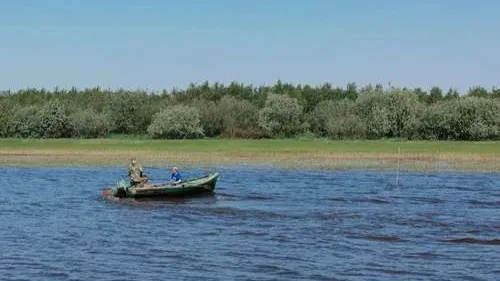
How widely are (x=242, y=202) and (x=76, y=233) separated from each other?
13919 millimetres

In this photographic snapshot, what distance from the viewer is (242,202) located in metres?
43.9

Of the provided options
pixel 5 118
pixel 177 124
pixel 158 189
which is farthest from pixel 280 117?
pixel 158 189

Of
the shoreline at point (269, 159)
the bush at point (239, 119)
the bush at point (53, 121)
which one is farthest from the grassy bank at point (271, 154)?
the bush at point (239, 119)

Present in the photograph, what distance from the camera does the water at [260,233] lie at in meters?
23.9

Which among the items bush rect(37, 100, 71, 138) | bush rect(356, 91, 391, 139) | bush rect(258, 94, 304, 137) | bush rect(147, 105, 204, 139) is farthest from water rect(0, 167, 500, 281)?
bush rect(37, 100, 71, 138)

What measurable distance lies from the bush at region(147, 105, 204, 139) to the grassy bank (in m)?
14.9

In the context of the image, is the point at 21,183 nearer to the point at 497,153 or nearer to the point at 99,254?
Result: the point at 99,254

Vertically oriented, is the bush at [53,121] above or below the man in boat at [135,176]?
above

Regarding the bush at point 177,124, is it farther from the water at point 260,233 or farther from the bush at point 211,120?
the water at point 260,233

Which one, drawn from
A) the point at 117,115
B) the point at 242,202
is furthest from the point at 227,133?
the point at 242,202

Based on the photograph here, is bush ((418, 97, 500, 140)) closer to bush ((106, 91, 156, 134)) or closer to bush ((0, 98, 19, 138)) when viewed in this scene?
bush ((106, 91, 156, 134))

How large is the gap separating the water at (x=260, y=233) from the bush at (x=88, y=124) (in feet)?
225

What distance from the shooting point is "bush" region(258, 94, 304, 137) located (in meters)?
124

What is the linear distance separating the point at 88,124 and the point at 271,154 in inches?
1765
